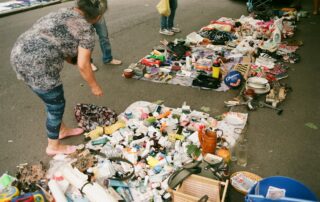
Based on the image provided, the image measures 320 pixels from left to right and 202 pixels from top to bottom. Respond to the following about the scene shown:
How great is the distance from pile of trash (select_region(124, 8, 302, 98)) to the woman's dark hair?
237 cm

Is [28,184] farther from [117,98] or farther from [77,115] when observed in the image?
[117,98]

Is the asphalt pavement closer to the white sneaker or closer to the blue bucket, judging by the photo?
the white sneaker

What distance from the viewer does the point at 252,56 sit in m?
5.73

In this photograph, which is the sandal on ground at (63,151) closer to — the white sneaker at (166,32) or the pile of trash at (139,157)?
the pile of trash at (139,157)

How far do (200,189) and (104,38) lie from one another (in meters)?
3.62

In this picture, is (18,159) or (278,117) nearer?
(18,159)

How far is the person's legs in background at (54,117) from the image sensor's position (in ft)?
9.86

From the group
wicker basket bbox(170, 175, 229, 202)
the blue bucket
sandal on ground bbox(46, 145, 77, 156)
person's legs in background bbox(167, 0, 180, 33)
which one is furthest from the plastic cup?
person's legs in background bbox(167, 0, 180, 33)

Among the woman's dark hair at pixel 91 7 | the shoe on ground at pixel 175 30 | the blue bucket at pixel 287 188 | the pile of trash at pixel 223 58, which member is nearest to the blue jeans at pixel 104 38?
the pile of trash at pixel 223 58

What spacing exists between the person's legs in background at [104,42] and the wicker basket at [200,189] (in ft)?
11.6

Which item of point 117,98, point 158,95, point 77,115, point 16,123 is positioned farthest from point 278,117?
point 16,123

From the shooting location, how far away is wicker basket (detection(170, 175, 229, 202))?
2495mm

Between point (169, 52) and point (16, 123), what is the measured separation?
3.16 m

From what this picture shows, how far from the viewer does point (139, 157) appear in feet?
11.0
